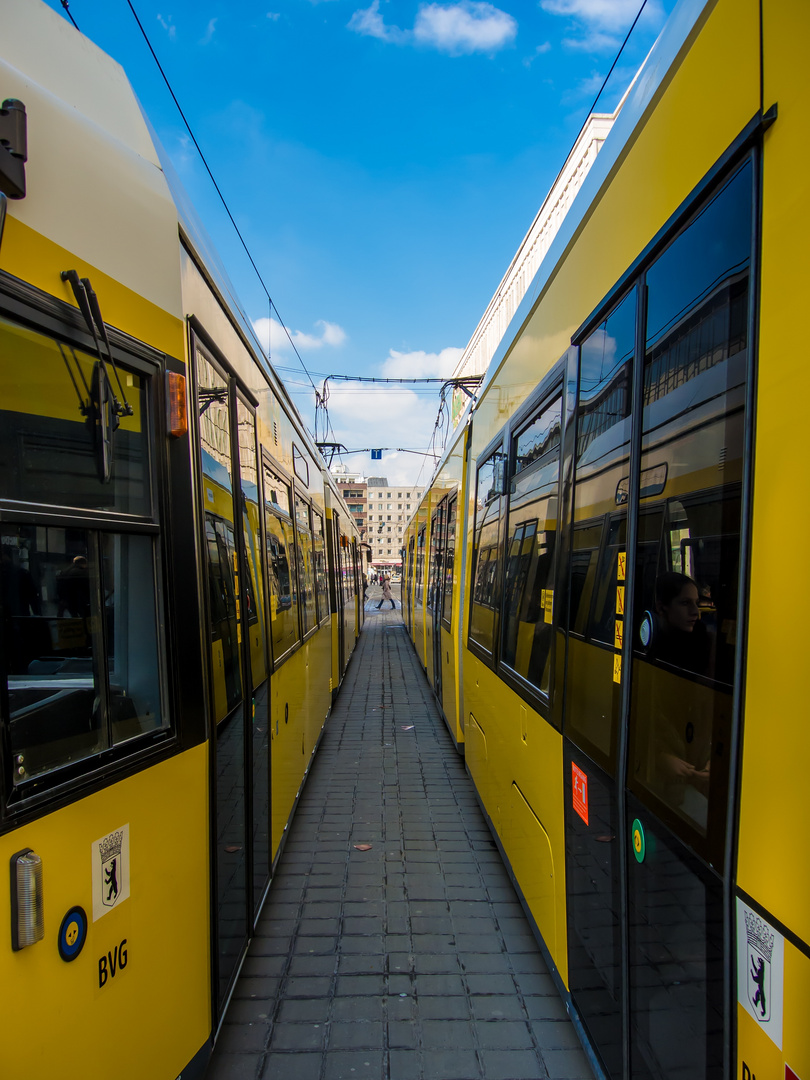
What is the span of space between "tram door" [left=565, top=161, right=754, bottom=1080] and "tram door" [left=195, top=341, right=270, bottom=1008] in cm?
140

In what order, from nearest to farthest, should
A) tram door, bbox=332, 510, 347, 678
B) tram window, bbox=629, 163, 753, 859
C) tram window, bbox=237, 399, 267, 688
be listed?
tram window, bbox=629, 163, 753, 859, tram window, bbox=237, 399, 267, 688, tram door, bbox=332, 510, 347, 678

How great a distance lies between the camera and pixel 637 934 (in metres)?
1.93

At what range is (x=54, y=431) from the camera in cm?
167

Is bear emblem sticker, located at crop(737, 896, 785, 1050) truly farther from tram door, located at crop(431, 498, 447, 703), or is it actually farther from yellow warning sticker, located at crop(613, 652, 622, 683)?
tram door, located at crop(431, 498, 447, 703)

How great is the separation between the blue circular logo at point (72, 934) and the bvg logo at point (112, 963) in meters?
0.13

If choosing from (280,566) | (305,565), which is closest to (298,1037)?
(280,566)

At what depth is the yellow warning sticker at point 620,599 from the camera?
212 cm

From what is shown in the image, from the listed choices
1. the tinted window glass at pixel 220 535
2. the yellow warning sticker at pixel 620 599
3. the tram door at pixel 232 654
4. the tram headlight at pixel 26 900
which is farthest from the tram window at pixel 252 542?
the yellow warning sticker at pixel 620 599

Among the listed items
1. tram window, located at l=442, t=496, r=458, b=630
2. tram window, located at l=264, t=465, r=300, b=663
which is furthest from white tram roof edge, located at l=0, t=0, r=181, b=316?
tram window, located at l=442, t=496, r=458, b=630

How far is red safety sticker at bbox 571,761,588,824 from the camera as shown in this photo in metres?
2.38

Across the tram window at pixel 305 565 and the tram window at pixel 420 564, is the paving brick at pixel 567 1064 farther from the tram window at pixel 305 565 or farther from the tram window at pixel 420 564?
the tram window at pixel 420 564

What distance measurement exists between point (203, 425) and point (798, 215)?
2.01 metres

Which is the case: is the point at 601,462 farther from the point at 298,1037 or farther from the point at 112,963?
the point at 298,1037

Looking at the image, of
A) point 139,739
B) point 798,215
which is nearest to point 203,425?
point 139,739
